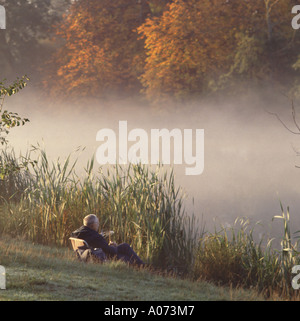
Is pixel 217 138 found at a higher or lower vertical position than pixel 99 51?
lower

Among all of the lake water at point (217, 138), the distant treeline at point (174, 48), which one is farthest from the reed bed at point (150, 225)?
the distant treeline at point (174, 48)

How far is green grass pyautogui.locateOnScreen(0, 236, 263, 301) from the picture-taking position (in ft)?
23.8

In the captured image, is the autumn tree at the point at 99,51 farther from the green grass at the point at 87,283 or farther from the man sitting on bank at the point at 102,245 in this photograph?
the green grass at the point at 87,283

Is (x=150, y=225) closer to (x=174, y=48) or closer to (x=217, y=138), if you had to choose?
(x=174, y=48)

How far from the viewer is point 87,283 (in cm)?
782

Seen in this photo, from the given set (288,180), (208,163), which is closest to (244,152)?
(208,163)

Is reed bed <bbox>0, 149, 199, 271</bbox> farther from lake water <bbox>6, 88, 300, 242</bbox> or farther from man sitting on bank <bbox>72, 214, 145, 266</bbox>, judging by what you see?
lake water <bbox>6, 88, 300, 242</bbox>

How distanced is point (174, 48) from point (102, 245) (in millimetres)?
13670

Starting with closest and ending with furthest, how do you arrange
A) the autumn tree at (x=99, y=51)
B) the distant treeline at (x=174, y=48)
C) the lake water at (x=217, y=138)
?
the distant treeline at (x=174, y=48) → the lake water at (x=217, y=138) → the autumn tree at (x=99, y=51)

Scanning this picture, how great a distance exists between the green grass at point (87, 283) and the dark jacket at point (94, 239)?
317 mm

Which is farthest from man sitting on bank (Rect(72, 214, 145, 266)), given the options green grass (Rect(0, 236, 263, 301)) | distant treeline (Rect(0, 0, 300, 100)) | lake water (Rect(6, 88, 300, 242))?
distant treeline (Rect(0, 0, 300, 100))

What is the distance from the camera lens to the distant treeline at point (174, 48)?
829 inches

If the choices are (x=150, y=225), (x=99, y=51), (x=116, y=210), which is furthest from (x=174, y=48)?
(x=150, y=225)

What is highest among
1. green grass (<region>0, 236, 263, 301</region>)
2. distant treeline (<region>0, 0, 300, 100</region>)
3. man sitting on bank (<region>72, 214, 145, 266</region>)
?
distant treeline (<region>0, 0, 300, 100</region>)
